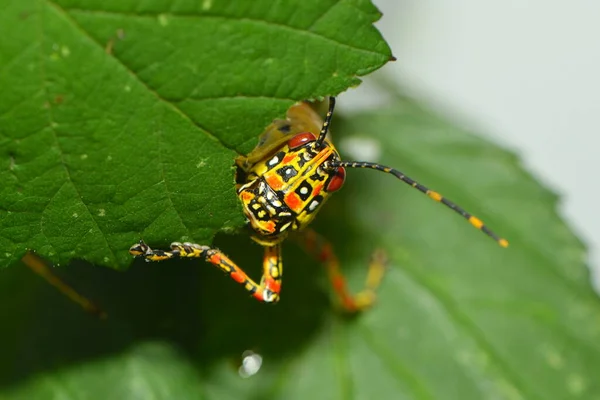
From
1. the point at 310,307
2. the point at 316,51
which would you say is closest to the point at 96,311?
the point at 310,307

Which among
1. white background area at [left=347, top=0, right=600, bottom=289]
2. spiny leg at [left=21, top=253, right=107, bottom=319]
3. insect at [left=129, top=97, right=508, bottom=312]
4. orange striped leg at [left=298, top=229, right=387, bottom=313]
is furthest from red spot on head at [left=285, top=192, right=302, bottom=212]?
white background area at [left=347, top=0, right=600, bottom=289]

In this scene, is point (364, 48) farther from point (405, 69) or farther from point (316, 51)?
point (405, 69)

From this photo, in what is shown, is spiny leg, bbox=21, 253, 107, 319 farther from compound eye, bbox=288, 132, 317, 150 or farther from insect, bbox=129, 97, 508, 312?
compound eye, bbox=288, 132, 317, 150

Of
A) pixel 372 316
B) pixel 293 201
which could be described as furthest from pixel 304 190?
pixel 372 316

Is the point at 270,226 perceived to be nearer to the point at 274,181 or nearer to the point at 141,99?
the point at 274,181

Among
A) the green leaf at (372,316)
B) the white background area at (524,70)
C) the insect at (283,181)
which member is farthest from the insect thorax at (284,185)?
the white background area at (524,70)

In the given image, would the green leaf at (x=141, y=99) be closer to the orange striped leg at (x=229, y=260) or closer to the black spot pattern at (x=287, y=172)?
the orange striped leg at (x=229, y=260)
